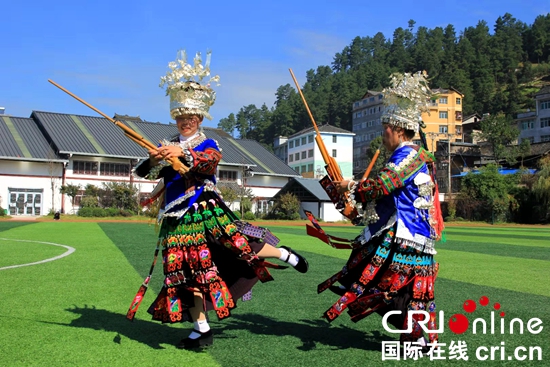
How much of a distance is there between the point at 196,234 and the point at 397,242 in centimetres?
177

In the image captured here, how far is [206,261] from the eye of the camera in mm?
4840

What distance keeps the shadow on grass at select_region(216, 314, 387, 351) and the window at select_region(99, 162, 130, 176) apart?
47527 mm

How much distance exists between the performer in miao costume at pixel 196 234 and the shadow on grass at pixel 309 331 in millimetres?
532

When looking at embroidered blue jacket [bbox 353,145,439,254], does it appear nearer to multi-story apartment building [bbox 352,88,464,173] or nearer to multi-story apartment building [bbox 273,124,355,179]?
multi-story apartment building [bbox 273,124,355,179]

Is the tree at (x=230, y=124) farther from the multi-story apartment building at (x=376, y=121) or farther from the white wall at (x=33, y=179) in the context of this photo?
the white wall at (x=33, y=179)

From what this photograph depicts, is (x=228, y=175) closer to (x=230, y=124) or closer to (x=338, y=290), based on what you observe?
(x=338, y=290)

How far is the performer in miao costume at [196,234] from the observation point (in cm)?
481

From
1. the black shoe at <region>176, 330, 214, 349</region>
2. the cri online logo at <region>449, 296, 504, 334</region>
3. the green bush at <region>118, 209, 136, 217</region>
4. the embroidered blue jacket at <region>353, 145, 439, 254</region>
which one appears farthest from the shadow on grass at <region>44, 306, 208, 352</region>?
the green bush at <region>118, 209, 136, 217</region>

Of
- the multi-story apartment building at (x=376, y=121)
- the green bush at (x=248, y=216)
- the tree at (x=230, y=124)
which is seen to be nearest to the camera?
the green bush at (x=248, y=216)

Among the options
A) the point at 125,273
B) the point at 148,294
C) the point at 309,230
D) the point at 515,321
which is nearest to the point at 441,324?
the point at 515,321

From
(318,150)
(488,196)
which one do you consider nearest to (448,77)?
(318,150)

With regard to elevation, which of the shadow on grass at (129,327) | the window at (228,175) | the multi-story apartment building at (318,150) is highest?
the multi-story apartment building at (318,150)

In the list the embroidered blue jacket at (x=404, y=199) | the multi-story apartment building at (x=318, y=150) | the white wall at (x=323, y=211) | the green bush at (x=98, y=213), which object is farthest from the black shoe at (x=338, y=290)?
the multi-story apartment building at (x=318, y=150)

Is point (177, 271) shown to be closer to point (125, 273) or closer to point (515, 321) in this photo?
point (515, 321)
